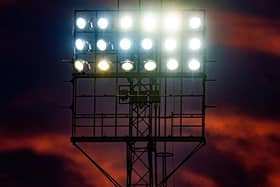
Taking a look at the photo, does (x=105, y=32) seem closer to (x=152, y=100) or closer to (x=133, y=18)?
(x=133, y=18)

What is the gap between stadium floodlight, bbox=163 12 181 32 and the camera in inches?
847

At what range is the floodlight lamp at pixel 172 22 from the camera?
21.5m

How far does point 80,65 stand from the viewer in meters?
21.6

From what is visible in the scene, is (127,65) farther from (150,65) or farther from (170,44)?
(170,44)

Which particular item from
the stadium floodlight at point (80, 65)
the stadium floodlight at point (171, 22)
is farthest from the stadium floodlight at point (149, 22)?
the stadium floodlight at point (80, 65)

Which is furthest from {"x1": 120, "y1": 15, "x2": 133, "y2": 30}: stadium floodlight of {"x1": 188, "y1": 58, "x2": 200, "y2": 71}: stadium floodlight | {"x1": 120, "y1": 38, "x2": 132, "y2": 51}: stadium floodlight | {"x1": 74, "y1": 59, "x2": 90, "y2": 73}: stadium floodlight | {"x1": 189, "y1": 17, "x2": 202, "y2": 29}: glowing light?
{"x1": 188, "y1": 58, "x2": 200, "y2": 71}: stadium floodlight

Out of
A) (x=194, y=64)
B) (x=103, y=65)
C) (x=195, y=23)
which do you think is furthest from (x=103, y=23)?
(x=194, y=64)

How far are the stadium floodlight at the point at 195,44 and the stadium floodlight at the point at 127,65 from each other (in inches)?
66.3

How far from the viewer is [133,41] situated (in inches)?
841

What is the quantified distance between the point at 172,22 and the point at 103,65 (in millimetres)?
2277

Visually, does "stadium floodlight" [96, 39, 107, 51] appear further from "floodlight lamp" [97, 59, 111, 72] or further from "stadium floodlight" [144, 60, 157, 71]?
"stadium floodlight" [144, 60, 157, 71]

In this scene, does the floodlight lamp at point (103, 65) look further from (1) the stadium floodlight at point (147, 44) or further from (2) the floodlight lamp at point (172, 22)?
(2) the floodlight lamp at point (172, 22)

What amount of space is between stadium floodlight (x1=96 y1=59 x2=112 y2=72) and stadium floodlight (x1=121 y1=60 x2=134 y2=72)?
17.0 inches

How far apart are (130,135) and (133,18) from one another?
328 centimetres
